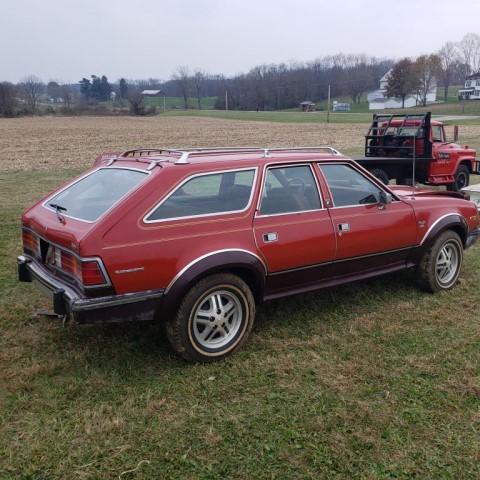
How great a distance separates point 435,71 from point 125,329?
103 meters

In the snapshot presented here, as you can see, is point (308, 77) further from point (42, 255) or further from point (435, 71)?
point (42, 255)

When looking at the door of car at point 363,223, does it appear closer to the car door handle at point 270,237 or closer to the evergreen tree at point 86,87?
the car door handle at point 270,237

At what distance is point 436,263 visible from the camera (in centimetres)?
520

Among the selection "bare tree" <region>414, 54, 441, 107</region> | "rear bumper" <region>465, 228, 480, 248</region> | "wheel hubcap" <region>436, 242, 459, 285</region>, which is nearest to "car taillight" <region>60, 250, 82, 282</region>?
"wheel hubcap" <region>436, 242, 459, 285</region>

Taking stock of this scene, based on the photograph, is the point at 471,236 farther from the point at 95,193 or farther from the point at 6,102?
the point at 6,102

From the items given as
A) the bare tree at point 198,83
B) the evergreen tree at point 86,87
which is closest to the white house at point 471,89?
the bare tree at point 198,83

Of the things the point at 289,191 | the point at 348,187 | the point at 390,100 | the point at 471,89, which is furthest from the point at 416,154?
the point at 471,89

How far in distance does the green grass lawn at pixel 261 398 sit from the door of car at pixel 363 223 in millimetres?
533

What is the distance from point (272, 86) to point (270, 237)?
350 feet

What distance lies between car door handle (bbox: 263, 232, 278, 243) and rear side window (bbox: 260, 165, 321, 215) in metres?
0.18

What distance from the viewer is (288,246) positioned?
4070 mm

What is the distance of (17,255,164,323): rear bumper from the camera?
10.8 feet

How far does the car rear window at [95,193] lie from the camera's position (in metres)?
3.70

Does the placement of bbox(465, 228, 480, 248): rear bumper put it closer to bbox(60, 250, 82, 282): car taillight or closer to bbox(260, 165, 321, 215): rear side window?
bbox(260, 165, 321, 215): rear side window
